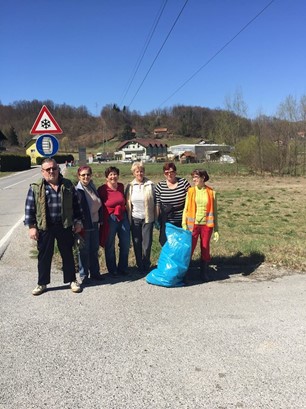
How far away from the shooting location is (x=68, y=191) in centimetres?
523

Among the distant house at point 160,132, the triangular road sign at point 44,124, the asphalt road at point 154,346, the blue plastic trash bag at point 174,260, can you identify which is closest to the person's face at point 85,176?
the blue plastic trash bag at point 174,260

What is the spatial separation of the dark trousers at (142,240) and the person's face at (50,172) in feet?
4.77

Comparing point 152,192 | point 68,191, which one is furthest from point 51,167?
point 152,192

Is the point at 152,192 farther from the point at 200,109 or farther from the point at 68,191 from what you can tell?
the point at 200,109

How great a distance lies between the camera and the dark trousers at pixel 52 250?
532 centimetres

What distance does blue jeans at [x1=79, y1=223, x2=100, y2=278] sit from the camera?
573cm

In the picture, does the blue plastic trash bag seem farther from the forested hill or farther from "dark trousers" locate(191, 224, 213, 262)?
the forested hill

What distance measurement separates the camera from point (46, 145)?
895 cm

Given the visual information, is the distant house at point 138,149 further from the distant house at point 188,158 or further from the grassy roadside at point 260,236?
the grassy roadside at point 260,236

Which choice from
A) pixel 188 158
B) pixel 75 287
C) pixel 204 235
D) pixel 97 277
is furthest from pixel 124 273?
pixel 188 158

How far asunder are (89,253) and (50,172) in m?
1.38

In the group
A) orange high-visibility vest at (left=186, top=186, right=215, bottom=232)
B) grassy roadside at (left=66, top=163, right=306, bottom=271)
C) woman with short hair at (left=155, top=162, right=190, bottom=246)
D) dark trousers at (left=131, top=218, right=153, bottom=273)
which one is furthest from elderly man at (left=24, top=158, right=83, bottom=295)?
orange high-visibility vest at (left=186, top=186, right=215, bottom=232)

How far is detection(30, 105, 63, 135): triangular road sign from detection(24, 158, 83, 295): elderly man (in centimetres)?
437

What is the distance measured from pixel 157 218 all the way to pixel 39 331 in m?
2.51
